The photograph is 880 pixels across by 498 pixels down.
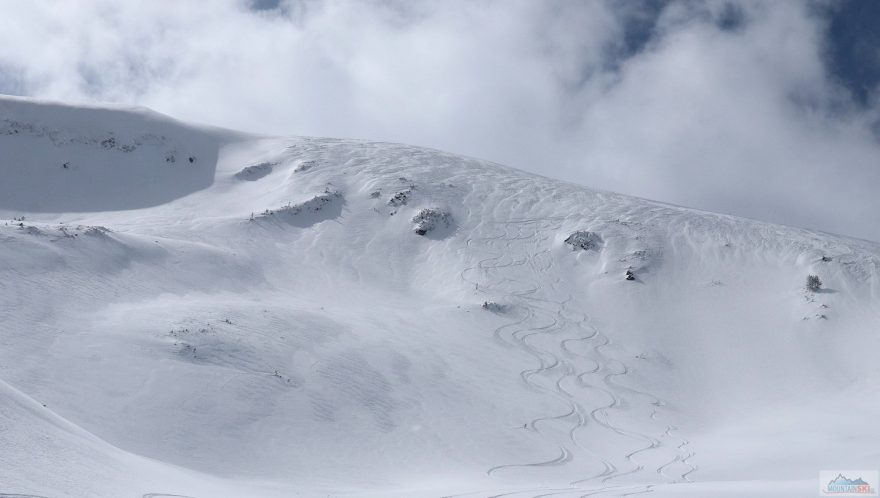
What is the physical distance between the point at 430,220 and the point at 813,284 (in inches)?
698

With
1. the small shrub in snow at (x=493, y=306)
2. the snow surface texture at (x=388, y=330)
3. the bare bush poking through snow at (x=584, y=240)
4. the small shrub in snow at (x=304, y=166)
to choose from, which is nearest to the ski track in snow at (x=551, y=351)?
the snow surface texture at (x=388, y=330)

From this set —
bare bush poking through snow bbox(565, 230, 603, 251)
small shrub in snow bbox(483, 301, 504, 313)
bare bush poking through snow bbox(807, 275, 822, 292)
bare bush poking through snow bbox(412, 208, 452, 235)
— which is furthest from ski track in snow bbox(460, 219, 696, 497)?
bare bush poking through snow bbox(807, 275, 822, 292)

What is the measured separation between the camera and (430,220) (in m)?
33.0

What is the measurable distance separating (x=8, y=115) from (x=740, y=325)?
1579 inches

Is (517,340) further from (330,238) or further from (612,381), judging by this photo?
(330,238)

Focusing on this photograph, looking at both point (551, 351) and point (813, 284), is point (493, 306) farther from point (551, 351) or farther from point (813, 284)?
point (813, 284)

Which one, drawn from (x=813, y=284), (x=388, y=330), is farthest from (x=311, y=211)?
(x=813, y=284)

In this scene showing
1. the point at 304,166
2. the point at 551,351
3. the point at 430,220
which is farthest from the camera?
the point at 304,166

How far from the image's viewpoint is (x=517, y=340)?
23.8 metres

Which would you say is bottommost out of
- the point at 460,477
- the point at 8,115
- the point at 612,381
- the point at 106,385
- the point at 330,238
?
the point at 460,477

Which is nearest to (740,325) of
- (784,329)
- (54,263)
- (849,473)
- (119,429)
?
(784,329)

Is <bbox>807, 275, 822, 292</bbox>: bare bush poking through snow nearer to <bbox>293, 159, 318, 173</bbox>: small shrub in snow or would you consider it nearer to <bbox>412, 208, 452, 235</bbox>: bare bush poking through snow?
<bbox>412, 208, 452, 235</bbox>: bare bush poking through snow

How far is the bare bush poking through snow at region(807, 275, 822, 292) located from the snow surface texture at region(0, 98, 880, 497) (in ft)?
1.42

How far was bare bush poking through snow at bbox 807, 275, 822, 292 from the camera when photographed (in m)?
28.6
